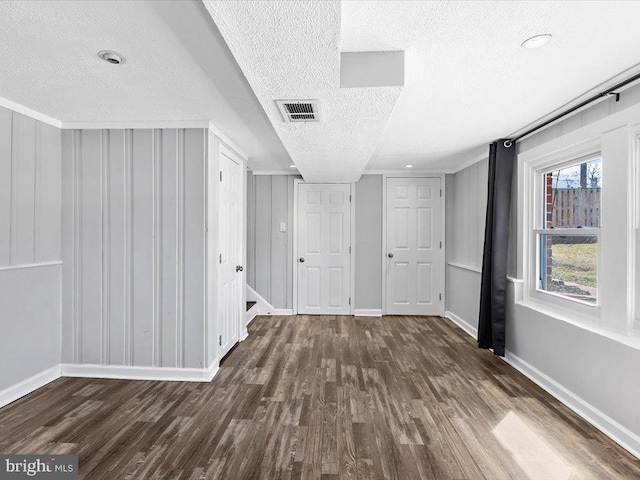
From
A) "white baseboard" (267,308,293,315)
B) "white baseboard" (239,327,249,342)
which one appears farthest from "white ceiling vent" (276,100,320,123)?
"white baseboard" (267,308,293,315)

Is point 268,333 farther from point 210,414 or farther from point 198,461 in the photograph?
point 198,461

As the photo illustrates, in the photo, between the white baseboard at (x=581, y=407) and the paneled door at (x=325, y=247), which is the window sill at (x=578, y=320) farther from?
the paneled door at (x=325, y=247)

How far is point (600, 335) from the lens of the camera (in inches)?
88.0

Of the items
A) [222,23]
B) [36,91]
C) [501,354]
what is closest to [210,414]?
[222,23]

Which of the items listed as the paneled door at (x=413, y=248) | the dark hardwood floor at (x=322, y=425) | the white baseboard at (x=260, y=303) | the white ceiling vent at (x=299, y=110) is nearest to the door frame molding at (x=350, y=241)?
the white baseboard at (x=260, y=303)

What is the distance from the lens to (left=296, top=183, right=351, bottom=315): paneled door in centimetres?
520

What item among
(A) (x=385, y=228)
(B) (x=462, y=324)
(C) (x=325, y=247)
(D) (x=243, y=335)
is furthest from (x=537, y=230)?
(D) (x=243, y=335)

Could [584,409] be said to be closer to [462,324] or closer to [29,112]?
[462,324]

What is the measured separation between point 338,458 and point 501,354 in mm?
2336

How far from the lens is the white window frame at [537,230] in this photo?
8.84ft

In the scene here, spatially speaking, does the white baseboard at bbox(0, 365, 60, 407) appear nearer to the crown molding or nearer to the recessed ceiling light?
the crown molding

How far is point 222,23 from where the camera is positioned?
1317 mm

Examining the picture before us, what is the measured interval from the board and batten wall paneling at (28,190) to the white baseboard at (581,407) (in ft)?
14.3

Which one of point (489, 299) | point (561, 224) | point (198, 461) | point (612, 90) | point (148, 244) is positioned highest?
point (612, 90)
